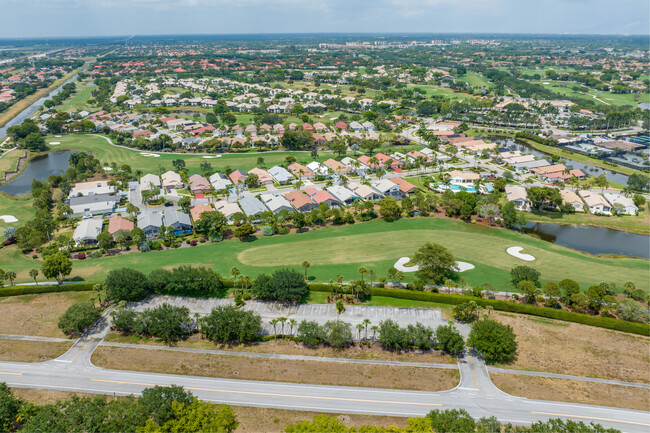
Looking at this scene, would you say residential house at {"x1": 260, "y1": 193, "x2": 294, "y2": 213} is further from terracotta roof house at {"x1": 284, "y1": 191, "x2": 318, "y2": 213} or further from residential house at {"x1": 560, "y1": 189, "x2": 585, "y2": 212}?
residential house at {"x1": 560, "y1": 189, "x2": 585, "y2": 212}

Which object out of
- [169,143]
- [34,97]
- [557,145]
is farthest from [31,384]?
[34,97]

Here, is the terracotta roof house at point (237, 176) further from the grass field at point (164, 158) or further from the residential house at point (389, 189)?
the residential house at point (389, 189)

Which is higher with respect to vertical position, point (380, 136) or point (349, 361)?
point (380, 136)

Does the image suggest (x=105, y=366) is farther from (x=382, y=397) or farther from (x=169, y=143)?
(x=169, y=143)

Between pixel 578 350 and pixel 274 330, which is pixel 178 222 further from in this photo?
pixel 578 350

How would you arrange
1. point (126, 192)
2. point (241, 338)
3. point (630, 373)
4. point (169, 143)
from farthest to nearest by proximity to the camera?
1. point (169, 143)
2. point (126, 192)
3. point (241, 338)
4. point (630, 373)

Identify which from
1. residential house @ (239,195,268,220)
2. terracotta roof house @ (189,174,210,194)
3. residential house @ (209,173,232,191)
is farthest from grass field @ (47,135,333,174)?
residential house @ (239,195,268,220)

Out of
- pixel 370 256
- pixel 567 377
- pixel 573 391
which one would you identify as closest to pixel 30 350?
pixel 370 256
